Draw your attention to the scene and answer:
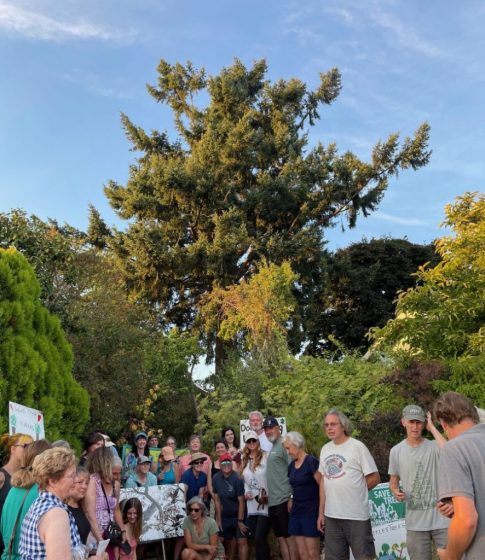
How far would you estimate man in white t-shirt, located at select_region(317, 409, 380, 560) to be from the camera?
5871 millimetres

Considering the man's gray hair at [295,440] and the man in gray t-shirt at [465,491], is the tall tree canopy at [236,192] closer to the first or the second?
the man's gray hair at [295,440]

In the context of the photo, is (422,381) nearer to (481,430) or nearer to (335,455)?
(335,455)

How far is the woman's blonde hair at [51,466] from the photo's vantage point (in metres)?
3.61

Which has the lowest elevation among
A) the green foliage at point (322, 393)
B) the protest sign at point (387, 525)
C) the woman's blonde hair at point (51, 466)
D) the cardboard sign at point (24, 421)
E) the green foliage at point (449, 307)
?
the protest sign at point (387, 525)

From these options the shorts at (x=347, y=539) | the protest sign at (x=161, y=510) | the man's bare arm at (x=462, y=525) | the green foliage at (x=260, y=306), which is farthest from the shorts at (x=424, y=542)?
the green foliage at (x=260, y=306)

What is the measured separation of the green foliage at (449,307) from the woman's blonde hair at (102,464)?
25.2ft

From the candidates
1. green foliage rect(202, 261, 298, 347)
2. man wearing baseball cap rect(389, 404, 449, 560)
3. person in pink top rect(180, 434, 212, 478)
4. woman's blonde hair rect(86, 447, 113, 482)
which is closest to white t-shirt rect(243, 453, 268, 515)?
person in pink top rect(180, 434, 212, 478)

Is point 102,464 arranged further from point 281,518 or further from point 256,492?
point 256,492

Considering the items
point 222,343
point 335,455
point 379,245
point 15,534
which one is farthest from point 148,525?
point 379,245

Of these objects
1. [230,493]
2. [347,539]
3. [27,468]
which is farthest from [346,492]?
[27,468]

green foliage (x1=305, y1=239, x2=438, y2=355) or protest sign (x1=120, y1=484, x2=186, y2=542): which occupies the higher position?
green foliage (x1=305, y1=239, x2=438, y2=355)

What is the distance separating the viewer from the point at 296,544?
6785mm

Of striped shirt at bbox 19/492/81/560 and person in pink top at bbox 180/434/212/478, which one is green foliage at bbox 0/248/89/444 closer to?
person in pink top at bbox 180/434/212/478

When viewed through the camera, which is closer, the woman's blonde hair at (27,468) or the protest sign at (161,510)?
the woman's blonde hair at (27,468)
